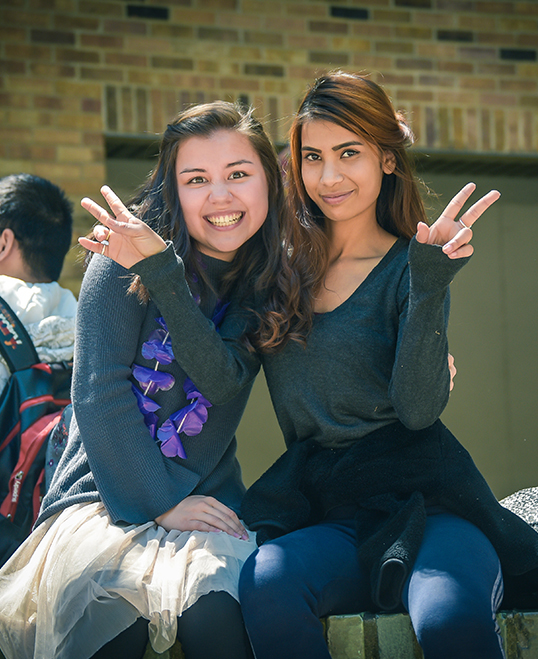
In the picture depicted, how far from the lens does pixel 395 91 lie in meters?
4.63

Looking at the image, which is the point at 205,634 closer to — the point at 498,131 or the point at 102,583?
the point at 102,583

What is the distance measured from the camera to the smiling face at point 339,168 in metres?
2.33

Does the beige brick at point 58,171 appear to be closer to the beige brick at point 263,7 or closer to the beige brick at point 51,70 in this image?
the beige brick at point 51,70

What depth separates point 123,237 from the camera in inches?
80.4

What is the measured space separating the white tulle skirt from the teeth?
873mm

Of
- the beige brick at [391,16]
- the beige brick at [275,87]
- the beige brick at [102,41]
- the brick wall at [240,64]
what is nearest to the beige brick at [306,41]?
the brick wall at [240,64]

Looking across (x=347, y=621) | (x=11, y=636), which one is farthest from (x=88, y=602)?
(x=347, y=621)

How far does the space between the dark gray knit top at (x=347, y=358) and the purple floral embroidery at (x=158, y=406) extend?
9 centimetres

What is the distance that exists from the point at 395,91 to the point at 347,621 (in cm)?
340

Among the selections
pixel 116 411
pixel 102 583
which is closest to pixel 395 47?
pixel 116 411

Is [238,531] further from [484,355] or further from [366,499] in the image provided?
[484,355]

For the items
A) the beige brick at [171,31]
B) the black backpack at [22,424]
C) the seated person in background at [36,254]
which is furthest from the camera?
the beige brick at [171,31]

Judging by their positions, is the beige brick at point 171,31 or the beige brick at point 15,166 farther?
the beige brick at point 171,31

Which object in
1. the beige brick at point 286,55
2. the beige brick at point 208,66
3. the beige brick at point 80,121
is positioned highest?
the beige brick at point 286,55
